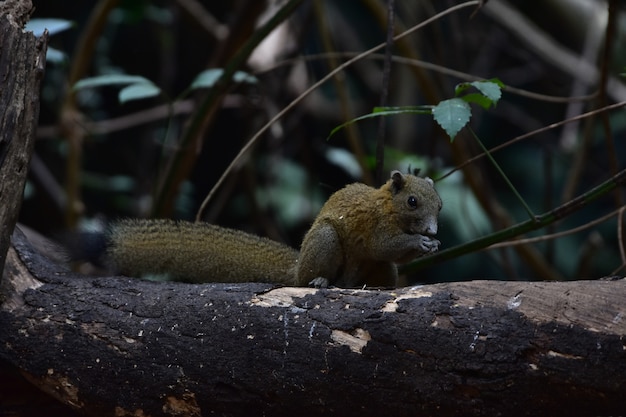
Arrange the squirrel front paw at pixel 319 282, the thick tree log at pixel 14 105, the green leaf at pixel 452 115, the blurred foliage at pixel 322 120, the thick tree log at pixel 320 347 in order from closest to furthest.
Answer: the thick tree log at pixel 320 347
the green leaf at pixel 452 115
the thick tree log at pixel 14 105
the squirrel front paw at pixel 319 282
the blurred foliage at pixel 322 120

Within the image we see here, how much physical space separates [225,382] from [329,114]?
17.0 ft

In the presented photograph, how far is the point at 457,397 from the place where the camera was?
2250mm

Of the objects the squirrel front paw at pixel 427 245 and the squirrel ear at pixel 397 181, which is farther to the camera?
the squirrel ear at pixel 397 181

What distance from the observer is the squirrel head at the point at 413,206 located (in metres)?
3.22

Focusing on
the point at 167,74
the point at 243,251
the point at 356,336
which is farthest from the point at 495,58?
the point at 356,336

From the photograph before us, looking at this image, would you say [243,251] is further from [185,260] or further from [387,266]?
[387,266]

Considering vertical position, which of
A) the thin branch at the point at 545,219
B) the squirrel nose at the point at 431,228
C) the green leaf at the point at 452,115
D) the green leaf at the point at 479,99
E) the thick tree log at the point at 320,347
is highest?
the green leaf at the point at 479,99

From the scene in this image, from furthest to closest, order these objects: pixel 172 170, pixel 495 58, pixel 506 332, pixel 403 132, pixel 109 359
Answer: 1. pixel 495 58
2. pixel 403 132
3. pixel 172 170
4. pixel 109 359
5. pixel 506 332

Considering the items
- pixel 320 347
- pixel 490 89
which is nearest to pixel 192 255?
pixel 320 347

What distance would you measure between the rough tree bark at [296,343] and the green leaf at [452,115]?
20.5 inches

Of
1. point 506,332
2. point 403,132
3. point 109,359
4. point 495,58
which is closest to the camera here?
point 506,332

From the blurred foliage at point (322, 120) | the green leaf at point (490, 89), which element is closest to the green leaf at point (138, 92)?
the blurred foliage at point (322, 120)

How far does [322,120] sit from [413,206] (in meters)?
4.40

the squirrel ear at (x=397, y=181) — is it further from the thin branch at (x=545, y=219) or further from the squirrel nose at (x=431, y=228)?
the thin branch at (x=545, y=219)
